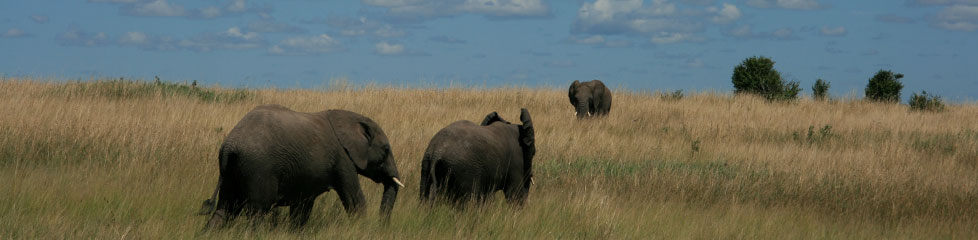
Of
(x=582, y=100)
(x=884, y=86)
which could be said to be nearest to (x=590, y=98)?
(x=582, y=100)

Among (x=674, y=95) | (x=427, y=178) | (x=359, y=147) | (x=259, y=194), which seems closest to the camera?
(x=259, y=194)

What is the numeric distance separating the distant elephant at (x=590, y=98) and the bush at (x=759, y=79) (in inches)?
436

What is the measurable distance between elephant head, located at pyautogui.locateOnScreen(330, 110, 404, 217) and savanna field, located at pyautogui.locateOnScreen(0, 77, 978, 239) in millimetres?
282

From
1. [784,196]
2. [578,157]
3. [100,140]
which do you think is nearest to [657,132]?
[578,157]

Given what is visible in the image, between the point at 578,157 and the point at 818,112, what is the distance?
13.0 metres

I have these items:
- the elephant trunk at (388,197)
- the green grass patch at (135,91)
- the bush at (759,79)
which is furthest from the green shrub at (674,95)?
the elephant trunk at (388,197)

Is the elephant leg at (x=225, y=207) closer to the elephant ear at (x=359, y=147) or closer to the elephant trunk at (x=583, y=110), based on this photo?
the elephant ear at (x=359, y=147)

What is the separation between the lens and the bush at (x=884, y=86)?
93.7ft

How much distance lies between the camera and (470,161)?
19.8ft

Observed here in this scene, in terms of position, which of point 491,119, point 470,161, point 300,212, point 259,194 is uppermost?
point 491,119

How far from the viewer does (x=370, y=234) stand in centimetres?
541

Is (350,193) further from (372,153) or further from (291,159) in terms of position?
(291,159)

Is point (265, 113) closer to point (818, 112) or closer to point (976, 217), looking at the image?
point (976, 217)

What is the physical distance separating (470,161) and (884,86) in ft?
87.3
